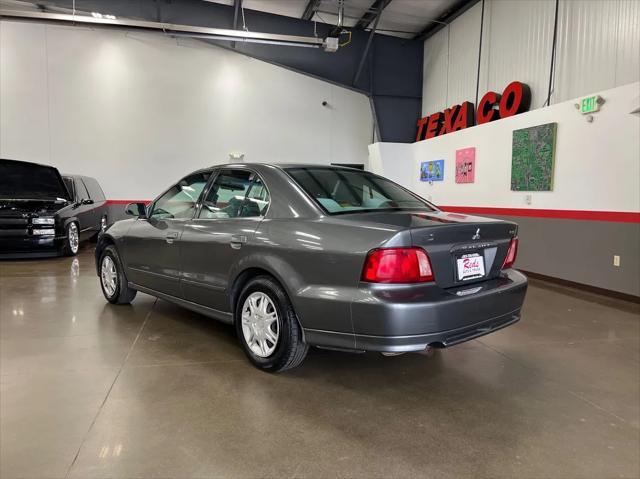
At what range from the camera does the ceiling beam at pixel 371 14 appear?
9219 millimetres

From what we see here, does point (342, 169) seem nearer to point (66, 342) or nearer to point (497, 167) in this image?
point (66, 342)

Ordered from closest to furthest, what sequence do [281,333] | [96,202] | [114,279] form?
[281,333] → [114,279] → [96,202]

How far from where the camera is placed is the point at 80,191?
8320 mm

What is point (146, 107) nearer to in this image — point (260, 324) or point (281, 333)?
point (260, 324)

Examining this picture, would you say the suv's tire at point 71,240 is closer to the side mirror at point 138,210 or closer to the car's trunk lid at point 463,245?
the side mirror at point 138,210

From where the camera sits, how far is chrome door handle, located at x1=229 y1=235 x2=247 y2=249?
2729mm

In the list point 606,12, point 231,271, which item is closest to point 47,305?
point 231,271

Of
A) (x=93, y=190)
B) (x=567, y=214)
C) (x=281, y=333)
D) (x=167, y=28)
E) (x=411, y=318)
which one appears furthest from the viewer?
(x=93, y=190)

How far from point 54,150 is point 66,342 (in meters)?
9.09

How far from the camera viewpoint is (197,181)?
344 centimetres

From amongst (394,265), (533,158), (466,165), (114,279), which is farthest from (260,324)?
(466,165)

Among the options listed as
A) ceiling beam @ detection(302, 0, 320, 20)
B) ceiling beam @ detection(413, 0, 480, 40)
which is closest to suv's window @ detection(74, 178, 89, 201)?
ceiling beam @ detection(302, 0, 320, 20)

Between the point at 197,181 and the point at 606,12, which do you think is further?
the point at 606,12

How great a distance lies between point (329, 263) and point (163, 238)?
177 centimetres
